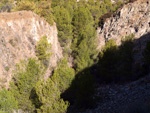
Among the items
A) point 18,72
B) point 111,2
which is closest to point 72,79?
point 18,72

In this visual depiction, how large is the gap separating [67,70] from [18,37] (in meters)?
9.03

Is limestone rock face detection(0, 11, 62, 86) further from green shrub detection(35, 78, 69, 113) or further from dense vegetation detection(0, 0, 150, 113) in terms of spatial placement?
green shrub detection(35, 78, 69, 113)

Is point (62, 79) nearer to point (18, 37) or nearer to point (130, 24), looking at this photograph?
point (18, 37)

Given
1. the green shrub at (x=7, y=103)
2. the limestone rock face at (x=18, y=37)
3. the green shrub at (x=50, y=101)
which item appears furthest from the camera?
the limestone rock face at (x=18, y=37)

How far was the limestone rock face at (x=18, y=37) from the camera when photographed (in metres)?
19.2

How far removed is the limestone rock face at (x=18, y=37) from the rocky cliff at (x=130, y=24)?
12286 mm

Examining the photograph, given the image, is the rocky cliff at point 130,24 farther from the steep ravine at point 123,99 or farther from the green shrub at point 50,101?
the green shrub at point 50,101

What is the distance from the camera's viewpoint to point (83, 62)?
24422 millimetres

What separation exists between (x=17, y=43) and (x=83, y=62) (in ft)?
31.4

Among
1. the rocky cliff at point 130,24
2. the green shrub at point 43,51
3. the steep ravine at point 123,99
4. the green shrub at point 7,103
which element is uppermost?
the rocky cliff at point 130,24

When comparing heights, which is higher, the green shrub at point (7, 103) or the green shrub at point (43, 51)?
the green shrub at point (43, 51)

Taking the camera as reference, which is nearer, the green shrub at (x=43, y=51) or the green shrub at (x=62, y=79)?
the green shrub at (x=62, y=79)

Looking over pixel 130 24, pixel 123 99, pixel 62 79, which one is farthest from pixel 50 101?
pixel 130 24

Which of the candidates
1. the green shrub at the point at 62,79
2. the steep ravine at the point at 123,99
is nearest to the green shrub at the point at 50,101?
the green shrub at the point at 62,79
